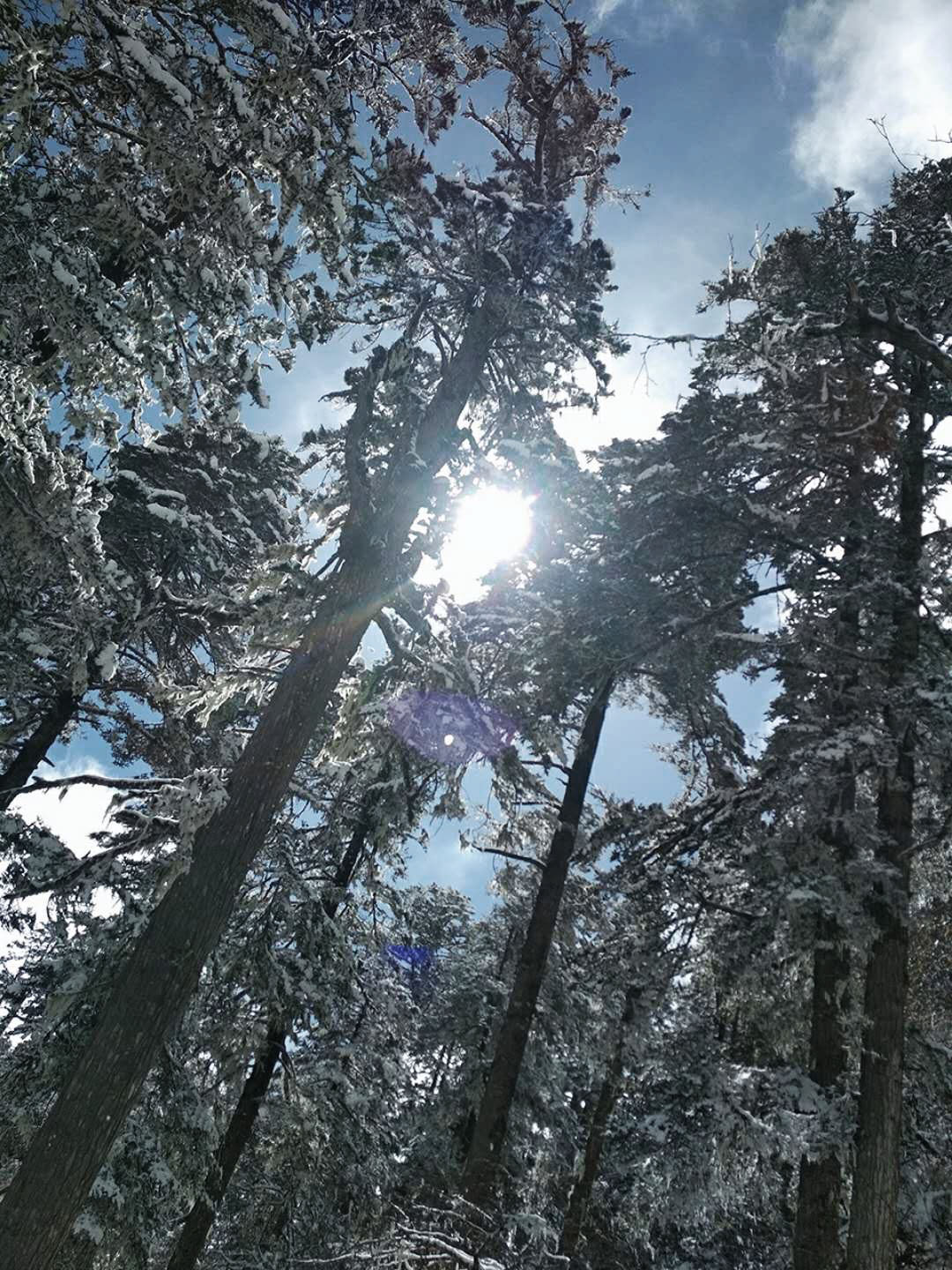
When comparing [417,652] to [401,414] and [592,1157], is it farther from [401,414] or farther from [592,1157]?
[592,1157]

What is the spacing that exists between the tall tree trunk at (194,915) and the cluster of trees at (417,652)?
0.03 m

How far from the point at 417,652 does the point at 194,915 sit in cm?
351

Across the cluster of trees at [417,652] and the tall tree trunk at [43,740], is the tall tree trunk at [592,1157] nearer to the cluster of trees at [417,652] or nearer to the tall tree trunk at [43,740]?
the cluster of trees at [417,652]

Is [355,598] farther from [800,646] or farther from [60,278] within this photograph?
[800,646]

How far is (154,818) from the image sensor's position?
598cm

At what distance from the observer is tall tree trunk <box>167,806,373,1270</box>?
11.0 meters

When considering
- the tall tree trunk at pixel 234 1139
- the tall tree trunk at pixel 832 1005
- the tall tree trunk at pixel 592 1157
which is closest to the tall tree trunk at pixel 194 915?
the tall tree trunk at pixel 234 1139

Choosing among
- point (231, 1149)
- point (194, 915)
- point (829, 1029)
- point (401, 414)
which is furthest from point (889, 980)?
point (231, 1149)

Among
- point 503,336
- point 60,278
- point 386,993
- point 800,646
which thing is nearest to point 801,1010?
point 800,646

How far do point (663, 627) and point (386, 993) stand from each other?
27.3 ft

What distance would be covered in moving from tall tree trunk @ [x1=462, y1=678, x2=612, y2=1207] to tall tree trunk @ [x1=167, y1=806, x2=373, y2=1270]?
3003 mm

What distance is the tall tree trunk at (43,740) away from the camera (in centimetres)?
1151

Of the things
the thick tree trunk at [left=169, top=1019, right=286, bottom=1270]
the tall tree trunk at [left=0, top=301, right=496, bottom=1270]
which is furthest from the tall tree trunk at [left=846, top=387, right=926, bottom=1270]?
the thick tree trunk at [left=169, top=1019, right=286, bottom=1270]

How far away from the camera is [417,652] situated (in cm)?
817
